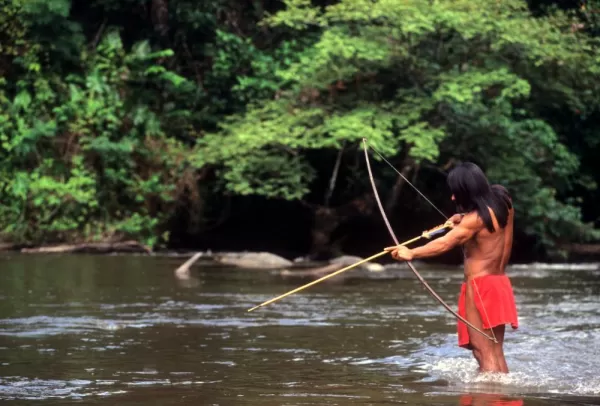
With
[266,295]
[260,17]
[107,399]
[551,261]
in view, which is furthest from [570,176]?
[107,399]

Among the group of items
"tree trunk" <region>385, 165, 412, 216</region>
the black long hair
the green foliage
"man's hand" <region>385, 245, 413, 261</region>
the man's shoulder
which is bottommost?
"man's hand" <region>385, 245, 413, 261</region>

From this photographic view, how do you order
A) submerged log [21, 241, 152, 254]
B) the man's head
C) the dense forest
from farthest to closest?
1. submerged log [21, 241, 152, 254]
2. the dense forest
3. the man's head

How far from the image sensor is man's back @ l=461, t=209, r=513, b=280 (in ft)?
27.4

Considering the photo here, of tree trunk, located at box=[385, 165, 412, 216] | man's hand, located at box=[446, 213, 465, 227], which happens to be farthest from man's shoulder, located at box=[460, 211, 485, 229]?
tree trunk, located at box=[385, 165, 412, 216]

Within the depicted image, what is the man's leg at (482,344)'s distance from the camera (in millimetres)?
8391

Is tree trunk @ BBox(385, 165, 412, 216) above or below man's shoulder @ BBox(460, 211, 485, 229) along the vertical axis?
above

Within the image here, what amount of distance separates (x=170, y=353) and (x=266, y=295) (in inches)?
Answer: 221

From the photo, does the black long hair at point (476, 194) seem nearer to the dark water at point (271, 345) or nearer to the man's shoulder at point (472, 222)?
the man's shoulder at point (472, 222)

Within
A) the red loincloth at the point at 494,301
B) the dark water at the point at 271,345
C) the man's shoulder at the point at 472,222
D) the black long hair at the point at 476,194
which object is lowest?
the dark water at the point at 271,345

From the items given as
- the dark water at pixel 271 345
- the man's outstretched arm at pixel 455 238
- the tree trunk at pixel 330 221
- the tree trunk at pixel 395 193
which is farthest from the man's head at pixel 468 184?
the tree trunk at pixel 395 193

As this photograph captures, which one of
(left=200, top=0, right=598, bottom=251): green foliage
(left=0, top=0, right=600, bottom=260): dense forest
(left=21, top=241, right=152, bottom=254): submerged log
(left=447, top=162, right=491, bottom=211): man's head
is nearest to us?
(left=447, top=162, right=491, bottom=211): man's head

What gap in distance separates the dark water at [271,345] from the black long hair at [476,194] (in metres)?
1.15

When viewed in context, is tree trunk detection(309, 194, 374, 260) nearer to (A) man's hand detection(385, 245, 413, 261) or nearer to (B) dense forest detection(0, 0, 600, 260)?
(B) dense forest detection(0, 0, 600, 260)

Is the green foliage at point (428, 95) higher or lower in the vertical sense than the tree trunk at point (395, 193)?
higher
